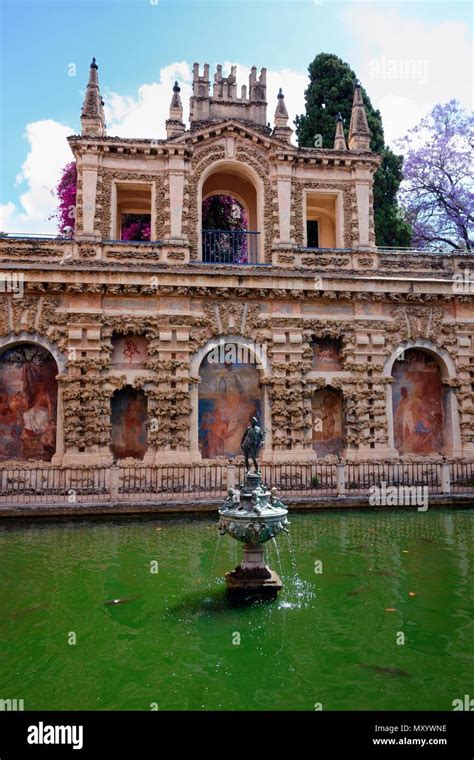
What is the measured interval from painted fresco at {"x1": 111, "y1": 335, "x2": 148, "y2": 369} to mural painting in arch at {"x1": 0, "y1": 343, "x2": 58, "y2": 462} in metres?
2.16

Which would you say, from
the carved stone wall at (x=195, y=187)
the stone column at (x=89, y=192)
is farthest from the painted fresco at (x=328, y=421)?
the stone column at (x=89, y=192)

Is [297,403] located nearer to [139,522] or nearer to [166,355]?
[166,355]

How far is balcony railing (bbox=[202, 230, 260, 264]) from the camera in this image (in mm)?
20281

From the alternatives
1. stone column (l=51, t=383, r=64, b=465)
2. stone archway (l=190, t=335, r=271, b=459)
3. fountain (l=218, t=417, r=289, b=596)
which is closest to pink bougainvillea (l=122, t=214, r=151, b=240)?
stone archway (l=190, t=335, r=271, b=459)

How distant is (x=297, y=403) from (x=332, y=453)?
236 cm

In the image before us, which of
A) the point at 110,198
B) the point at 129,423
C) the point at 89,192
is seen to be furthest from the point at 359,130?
the point at 129,423

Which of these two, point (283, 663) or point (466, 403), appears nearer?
point (283, 663)

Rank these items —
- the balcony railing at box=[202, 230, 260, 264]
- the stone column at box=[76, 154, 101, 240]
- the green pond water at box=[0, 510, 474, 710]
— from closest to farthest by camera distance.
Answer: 1. the green pond water at box=[0, 510, 474, 710]
2. the stone column at box=[76, 154, 101, 240]
3. the balcony railing at box=[202, 230, 260, 264]

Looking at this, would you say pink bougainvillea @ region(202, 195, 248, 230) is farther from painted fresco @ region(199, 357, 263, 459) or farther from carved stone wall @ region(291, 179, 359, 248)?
painted fresco @ region(199, 357, 263, 459)

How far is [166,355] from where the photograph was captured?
60.3 ft

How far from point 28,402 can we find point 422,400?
14.5 metres
